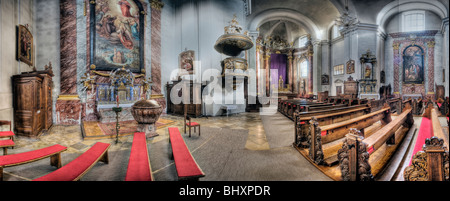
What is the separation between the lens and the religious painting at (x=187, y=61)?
860 centimetres

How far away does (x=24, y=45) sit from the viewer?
5148 mm

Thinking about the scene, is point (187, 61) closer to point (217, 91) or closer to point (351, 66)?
point (217, 91)

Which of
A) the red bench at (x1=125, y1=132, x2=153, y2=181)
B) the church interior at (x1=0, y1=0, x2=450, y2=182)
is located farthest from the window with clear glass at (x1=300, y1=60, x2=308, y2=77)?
the red bench at (x1=125, y1=132, x2=153, y2=181)

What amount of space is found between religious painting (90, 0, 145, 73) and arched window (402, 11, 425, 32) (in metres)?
19.0

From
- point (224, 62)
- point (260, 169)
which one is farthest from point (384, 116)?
point (224, 62)

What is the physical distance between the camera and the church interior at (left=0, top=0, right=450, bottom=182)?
229 cm

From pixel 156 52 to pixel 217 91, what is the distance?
13.3ft

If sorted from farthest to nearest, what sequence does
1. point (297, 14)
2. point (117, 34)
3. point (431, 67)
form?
point (297, 14) → point (431, 67) → point (117, 34)

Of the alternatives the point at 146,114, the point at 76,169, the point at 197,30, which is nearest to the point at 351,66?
the point at 197,30

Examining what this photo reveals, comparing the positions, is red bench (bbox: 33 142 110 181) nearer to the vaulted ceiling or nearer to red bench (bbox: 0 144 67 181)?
red bench (bbox: 0 144 67 181)

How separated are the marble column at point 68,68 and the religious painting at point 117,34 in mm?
632

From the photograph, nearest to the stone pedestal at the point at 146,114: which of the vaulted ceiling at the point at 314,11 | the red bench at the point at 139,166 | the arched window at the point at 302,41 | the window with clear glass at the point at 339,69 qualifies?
the red bench at the point at 139,166
